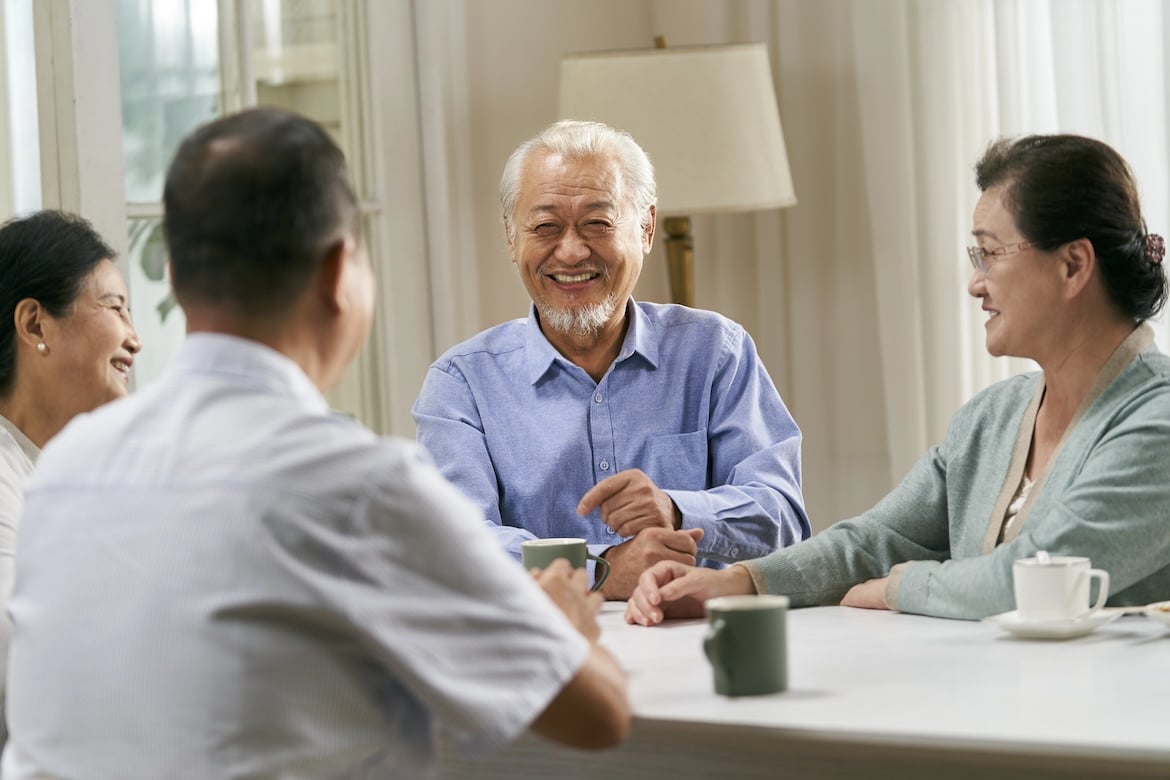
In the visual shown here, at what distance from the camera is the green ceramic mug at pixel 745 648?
1377 mm

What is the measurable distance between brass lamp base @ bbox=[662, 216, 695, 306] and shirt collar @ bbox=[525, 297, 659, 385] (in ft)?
3.62

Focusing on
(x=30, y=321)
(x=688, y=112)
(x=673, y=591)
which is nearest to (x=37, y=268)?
(x=30, y=321)

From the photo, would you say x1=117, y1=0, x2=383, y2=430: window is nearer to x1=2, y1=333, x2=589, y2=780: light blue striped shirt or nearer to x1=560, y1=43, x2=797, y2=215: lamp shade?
x1=560, y1=43, x2=797, y2=215: lamp shade

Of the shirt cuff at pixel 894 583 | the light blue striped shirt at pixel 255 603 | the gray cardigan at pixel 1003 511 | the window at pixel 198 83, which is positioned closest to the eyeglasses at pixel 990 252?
the gray cardigan at pixel 1003 511

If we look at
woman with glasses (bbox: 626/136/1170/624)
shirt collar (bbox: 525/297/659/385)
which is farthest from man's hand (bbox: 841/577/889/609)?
shirt collar (bbox: 525/297/659/385)

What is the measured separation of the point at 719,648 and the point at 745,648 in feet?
0.08

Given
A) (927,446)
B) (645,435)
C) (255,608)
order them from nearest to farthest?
(255,608)
(645,435)
(927,446)

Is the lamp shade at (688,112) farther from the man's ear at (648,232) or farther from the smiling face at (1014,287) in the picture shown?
the smiling face at (1014,287)

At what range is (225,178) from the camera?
1.14 metres

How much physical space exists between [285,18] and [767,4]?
1.35 metres

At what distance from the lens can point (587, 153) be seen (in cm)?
242

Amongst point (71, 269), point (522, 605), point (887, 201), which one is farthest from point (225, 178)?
point (887, 201)

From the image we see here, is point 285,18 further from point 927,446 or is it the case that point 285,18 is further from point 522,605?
point 522,605

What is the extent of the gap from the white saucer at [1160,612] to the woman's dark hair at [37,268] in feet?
4.90
